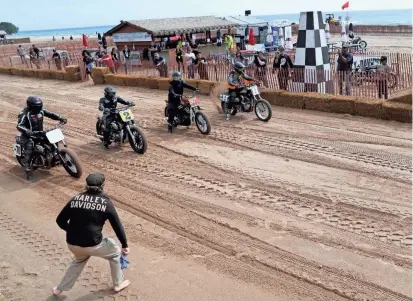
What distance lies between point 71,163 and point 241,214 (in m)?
3.45

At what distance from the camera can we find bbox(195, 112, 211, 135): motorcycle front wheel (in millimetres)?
10312

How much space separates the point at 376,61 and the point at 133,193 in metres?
13.2

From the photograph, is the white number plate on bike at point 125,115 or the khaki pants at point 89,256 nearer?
the khaki pants at point 89,256

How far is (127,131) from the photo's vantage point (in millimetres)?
9289

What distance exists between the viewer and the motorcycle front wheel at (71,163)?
7973mm

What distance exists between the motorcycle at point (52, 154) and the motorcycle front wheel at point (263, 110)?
5136 mm

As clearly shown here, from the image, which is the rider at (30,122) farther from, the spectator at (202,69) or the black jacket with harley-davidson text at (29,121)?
the spectator at (202,69)

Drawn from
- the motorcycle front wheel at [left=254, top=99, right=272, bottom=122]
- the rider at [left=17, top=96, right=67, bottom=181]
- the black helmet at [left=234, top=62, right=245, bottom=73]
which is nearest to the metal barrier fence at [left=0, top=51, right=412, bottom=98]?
the motorcycle front wheel at [left=254, top=99, right=272, bottom=122]

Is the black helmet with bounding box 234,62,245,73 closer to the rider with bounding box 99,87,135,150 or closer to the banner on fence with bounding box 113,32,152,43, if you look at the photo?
the rider with bounding box 99,87,135,150

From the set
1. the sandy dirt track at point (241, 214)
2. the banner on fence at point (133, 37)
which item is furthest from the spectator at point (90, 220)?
the banner on fence at point (133, 37)

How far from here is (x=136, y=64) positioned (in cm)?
2380

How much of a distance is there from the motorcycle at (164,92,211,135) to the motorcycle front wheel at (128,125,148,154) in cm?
159

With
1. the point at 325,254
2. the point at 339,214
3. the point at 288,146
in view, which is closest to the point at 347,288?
the point at 325,254

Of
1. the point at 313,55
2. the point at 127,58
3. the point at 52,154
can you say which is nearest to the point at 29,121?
the point at 52,154
